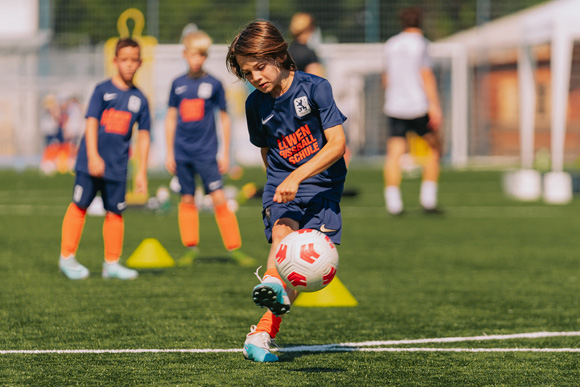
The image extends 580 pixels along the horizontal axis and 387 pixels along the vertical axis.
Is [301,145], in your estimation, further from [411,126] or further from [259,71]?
[411,126]

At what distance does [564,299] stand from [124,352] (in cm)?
305

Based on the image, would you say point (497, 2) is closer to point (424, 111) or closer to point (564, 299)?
point (424, 111)

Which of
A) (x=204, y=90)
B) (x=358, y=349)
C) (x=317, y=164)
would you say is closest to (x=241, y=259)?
(x=204, y=90)

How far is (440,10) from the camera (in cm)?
3334

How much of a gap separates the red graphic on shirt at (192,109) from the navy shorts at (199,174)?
0.35m

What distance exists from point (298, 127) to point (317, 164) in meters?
0.31

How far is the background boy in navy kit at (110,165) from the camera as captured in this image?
7.18 metres

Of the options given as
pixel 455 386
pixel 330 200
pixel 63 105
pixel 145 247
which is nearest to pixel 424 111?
pixel 145 247

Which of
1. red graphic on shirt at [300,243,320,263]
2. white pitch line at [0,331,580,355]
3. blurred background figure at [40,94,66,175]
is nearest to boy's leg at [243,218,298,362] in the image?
red graphic on shirt at [300,243,320,263]

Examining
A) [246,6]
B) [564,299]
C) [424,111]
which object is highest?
[246,6]

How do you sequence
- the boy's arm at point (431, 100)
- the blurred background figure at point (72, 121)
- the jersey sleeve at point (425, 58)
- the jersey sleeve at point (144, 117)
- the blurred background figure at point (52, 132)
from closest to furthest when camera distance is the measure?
1. the jersey sleeve at point (144, 117)
2. the boy's arm at point (431, 100)
3. the jersey sleeve at point (425, 58)
4. the blurred background figure at point (52, 132)
5. the blurred background figure at point (72, 121)

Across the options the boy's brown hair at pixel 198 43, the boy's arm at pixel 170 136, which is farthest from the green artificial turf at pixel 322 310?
the boy's brown hair at pixel 198 43

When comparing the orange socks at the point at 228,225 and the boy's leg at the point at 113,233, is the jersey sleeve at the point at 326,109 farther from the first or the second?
the orange socks at the point at 228,225

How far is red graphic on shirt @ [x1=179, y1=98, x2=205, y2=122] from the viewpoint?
8.22 metres
